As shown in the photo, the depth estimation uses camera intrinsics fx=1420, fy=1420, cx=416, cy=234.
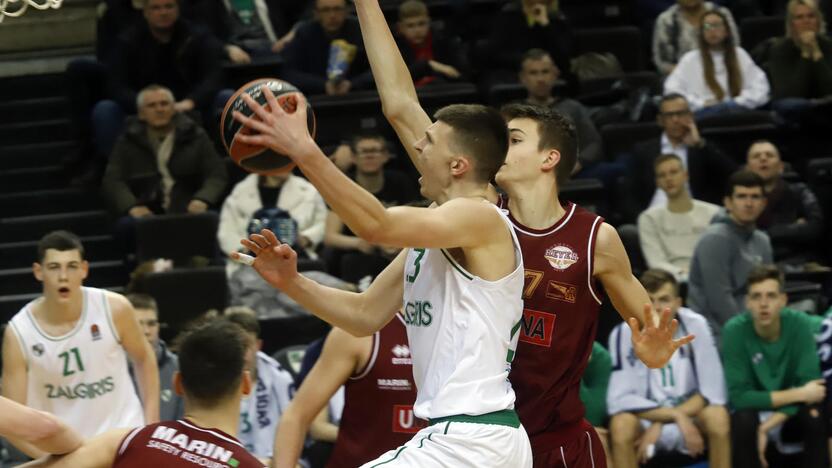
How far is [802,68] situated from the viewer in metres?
11.0

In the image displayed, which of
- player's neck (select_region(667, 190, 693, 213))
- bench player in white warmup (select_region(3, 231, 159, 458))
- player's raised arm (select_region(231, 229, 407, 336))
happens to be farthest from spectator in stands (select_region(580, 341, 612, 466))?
player's raised arm (select_region(231, 229, 407, 336))

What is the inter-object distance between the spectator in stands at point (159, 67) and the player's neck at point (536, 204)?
587 centimetres

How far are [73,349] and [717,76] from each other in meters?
5.72

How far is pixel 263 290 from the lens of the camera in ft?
29.1

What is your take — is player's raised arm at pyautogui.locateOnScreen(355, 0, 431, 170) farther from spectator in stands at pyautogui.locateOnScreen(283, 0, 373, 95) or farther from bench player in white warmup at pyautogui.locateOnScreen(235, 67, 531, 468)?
spectator in stands at pyautogui.locateOnScreen(283, 0, 373, 95)

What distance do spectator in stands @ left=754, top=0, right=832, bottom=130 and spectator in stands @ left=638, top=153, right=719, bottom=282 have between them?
1.85 m

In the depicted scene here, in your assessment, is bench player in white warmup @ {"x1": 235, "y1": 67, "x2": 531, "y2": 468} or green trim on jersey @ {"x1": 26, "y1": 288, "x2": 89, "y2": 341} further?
green trim on jersey @ {"x1": 26, "y1": 288, "x2": 89, "y2": 341}

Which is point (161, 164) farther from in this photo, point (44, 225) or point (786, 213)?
point (786, 213)

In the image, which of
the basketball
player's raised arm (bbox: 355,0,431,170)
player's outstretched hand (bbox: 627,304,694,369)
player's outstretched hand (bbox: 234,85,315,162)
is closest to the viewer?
player's outstretched hand (bbox: 234,85,315,162)

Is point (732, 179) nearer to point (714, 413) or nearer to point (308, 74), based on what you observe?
point (714, 413)

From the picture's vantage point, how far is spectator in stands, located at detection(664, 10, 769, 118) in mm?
10805

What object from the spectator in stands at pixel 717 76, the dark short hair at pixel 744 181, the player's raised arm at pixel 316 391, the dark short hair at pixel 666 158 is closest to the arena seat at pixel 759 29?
the spectator in stands at pixel 717 76

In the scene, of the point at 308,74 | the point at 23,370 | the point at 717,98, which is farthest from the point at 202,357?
the point at 717,98

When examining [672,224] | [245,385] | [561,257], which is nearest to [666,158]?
[672,224]
